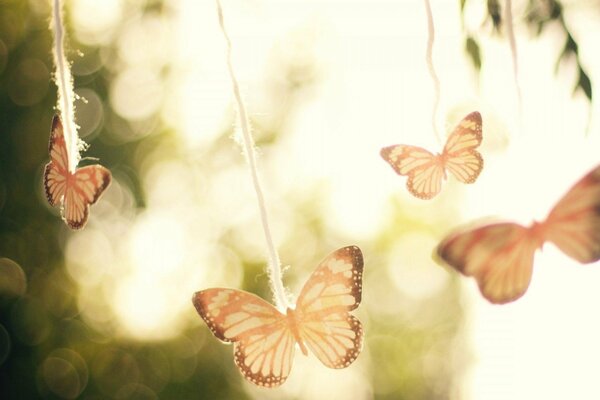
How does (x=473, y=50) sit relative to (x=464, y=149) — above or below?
above

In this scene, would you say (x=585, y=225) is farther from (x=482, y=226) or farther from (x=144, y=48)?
(x=144, y=48)

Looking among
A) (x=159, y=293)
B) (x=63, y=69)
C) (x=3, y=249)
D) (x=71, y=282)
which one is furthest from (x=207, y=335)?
(x=63, y=69)

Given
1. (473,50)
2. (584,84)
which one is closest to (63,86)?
(473,50)

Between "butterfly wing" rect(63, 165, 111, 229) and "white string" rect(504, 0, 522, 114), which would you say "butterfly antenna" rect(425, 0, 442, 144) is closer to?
"white string" rect(504, 0, 522, 114)

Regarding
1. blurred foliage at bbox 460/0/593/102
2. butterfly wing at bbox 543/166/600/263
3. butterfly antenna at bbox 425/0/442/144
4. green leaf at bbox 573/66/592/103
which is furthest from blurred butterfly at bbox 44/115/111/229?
green leaf at bbox 573/66/592/103

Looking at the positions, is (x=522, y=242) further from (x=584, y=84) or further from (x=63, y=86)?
(x=584, y=84)
